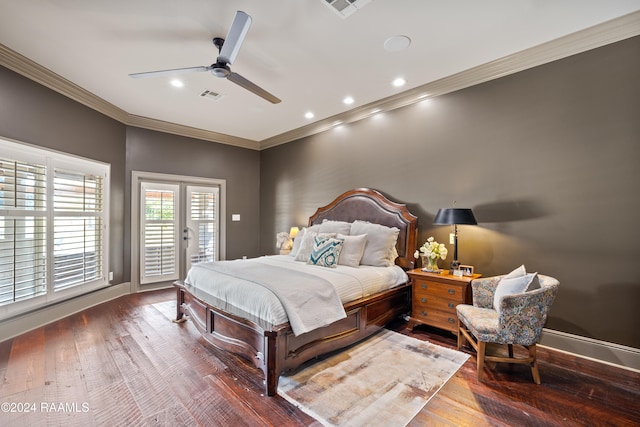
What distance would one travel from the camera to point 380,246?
3664 millimetres

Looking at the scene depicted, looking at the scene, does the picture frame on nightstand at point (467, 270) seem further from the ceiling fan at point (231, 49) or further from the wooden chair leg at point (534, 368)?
the ceiling fan at point (231, 49)

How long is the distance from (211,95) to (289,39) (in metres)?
1.79

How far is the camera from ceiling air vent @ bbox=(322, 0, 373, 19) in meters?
2.27

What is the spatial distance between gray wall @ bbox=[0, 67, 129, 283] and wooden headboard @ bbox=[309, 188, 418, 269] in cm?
332

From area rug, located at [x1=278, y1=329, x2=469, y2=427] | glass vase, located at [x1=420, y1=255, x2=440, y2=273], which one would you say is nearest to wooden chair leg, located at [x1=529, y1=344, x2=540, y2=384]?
area rug, located at [x1=278, y1=329, x2=469, y2=427]

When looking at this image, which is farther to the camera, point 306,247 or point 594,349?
point 306,247

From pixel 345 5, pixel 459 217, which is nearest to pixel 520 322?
pixel 459 217

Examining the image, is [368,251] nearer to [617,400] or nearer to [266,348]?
[266,348]

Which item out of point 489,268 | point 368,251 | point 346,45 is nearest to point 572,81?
point 489,268

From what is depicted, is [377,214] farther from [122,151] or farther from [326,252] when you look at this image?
[122,151]

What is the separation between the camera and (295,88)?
12.6 feet

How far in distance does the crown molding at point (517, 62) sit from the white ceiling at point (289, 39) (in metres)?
0.05

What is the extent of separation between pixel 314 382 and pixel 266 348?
1.65 feet

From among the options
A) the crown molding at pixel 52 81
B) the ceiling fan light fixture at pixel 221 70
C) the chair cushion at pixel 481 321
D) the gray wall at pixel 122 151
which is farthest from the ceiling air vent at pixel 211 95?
the chair cushion at pixel 481 321
